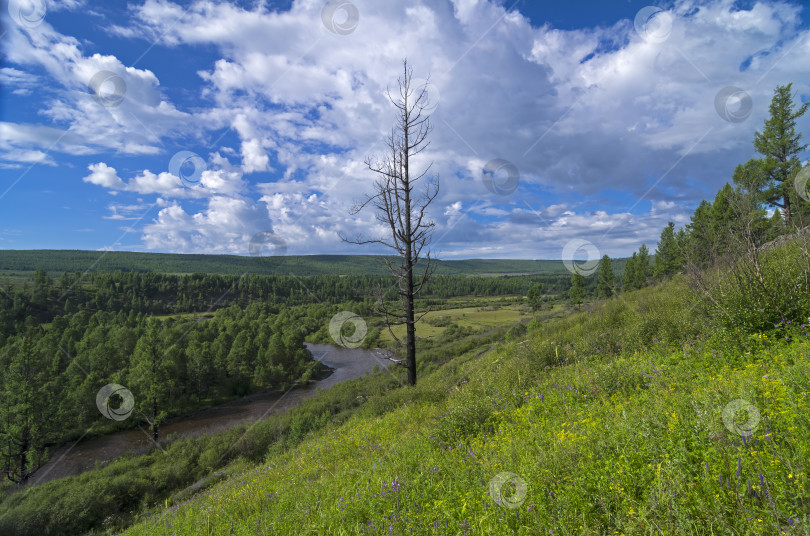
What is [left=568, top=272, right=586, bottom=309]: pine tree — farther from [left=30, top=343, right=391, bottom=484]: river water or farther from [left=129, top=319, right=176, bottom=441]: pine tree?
[left=129, top=319, right=176, bottom=441]: pine tree

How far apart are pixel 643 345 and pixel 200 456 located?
28.4 m

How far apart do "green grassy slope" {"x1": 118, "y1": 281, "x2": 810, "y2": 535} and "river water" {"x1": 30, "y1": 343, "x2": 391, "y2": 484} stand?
22435 millimetres

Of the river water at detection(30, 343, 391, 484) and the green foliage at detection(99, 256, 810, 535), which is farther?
the river water at detection(30, 343, 391, 484)

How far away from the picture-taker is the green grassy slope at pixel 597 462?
246 centimetres

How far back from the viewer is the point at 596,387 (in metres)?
5.71

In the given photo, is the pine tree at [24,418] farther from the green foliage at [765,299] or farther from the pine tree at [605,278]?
the pine tree at [605,278]

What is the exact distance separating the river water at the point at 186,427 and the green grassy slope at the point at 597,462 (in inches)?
883

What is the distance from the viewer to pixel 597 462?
329 centimetres

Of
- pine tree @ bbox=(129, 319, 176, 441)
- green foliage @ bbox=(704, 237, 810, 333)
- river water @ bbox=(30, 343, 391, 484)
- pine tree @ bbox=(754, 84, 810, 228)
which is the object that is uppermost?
pine tree @ bbox=(754, 84, 810, 228)

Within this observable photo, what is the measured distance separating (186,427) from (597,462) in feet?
163

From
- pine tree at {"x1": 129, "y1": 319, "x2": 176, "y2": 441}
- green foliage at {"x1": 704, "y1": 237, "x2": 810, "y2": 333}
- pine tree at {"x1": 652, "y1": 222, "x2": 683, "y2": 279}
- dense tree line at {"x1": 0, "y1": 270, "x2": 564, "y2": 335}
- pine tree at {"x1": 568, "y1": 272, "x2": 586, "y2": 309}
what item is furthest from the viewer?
dense tree line at {"x1": 0, "y1": 270, "x2": 564, "y2": 335}

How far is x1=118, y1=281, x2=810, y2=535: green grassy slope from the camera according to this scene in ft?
8.07

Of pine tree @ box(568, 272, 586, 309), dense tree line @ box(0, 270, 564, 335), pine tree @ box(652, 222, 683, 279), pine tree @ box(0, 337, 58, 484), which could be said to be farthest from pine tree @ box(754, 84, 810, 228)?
pine tree @ box(0, 337, 58, 484)

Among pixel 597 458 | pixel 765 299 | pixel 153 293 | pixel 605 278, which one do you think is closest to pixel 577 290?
pixel 605 278
